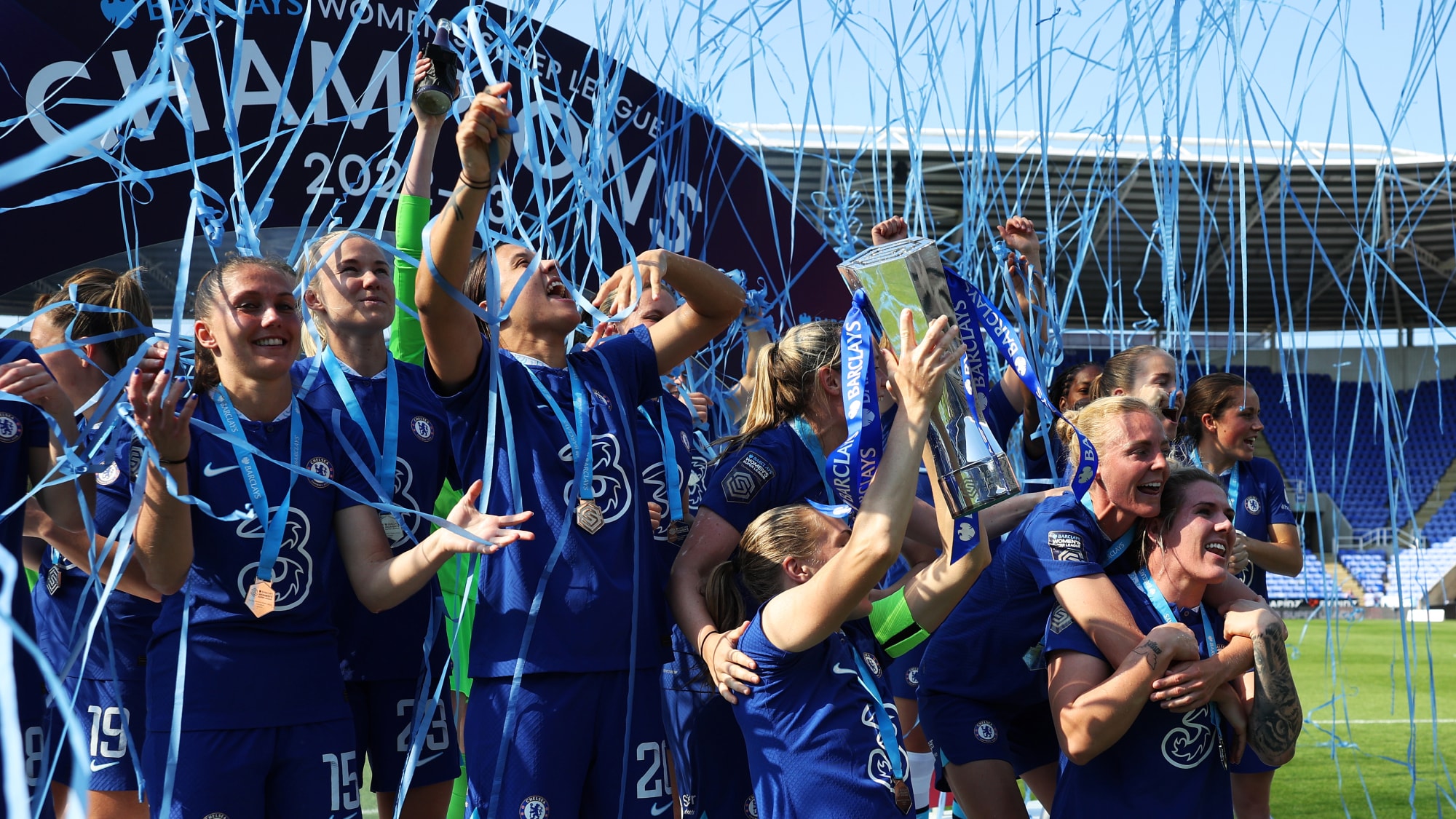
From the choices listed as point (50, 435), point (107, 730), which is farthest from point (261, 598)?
point (107, 730)

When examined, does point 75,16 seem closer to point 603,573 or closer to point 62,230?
point 62,230

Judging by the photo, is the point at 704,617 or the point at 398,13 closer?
the point at 704,617

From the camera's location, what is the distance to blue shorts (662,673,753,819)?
2.42 metres

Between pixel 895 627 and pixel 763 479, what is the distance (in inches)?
15.0

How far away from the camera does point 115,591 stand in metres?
2.48

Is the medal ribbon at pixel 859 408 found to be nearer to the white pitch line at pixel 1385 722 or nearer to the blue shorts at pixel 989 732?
the blue shorts at pixel 989 732

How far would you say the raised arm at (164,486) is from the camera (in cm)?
172

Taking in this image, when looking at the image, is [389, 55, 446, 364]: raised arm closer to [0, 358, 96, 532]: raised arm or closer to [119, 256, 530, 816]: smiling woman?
[119, 256, 530, 816]: smiling woman

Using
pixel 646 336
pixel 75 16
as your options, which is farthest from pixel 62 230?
pixel 646 336

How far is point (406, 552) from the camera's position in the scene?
207 centimetres

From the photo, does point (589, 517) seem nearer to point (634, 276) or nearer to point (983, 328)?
point (634, 276)

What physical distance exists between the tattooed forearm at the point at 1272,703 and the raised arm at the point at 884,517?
0.70 m

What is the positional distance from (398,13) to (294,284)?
6.95 feet

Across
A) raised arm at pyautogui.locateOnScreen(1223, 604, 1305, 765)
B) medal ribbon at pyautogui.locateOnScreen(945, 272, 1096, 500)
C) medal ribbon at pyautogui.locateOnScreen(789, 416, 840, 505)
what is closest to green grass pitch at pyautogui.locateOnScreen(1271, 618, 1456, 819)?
raised arm at pyautogui.locateOnScreen(1223, 604, 1305, 765)
